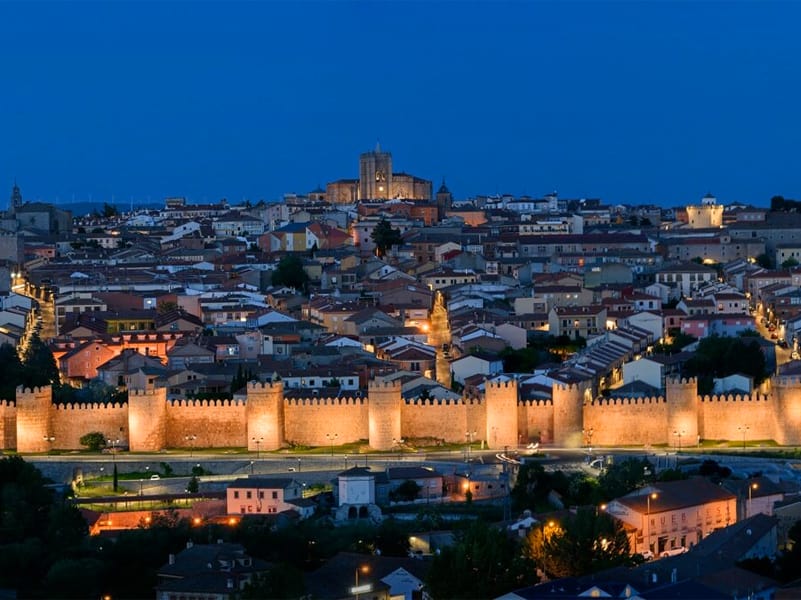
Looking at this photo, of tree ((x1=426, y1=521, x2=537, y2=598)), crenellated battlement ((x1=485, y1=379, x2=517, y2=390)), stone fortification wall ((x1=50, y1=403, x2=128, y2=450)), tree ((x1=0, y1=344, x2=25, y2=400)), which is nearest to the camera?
tree ((x1=426, y1=521, x2=537, y2=598))

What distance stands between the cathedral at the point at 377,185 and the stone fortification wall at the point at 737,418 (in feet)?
169

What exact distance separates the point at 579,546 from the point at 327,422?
32.2 ft

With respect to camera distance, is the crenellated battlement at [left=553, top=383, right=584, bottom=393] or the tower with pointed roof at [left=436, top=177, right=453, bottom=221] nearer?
the crenellated battlement at [left=553, top=383, right=584, bottom=393]

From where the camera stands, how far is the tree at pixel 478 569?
25.8 metres

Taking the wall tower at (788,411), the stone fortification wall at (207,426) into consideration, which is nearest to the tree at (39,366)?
the stone fortification wall at (207,426)

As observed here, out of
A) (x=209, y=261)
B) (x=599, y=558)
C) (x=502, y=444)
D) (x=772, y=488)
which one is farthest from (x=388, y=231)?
(x=599, y=558)

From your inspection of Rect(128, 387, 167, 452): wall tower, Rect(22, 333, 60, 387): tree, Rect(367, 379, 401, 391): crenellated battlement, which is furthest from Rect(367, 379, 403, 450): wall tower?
Rect(22, 333, 60, 387): tree

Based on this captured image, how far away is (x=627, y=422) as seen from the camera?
36.2 meters

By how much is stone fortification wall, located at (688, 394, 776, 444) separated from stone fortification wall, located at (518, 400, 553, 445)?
2.13 meters

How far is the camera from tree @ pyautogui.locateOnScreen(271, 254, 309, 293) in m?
57.0

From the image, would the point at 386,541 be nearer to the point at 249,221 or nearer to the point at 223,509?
the point at 223,509

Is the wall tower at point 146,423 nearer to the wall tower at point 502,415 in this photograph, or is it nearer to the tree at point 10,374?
the tree at point 10,374

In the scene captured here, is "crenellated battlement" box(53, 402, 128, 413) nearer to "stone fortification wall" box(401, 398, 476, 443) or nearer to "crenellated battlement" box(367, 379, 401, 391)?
"crenellated battlement" box(367, 379, 401, 391)

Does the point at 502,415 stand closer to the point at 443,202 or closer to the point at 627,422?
the point at 627,422
